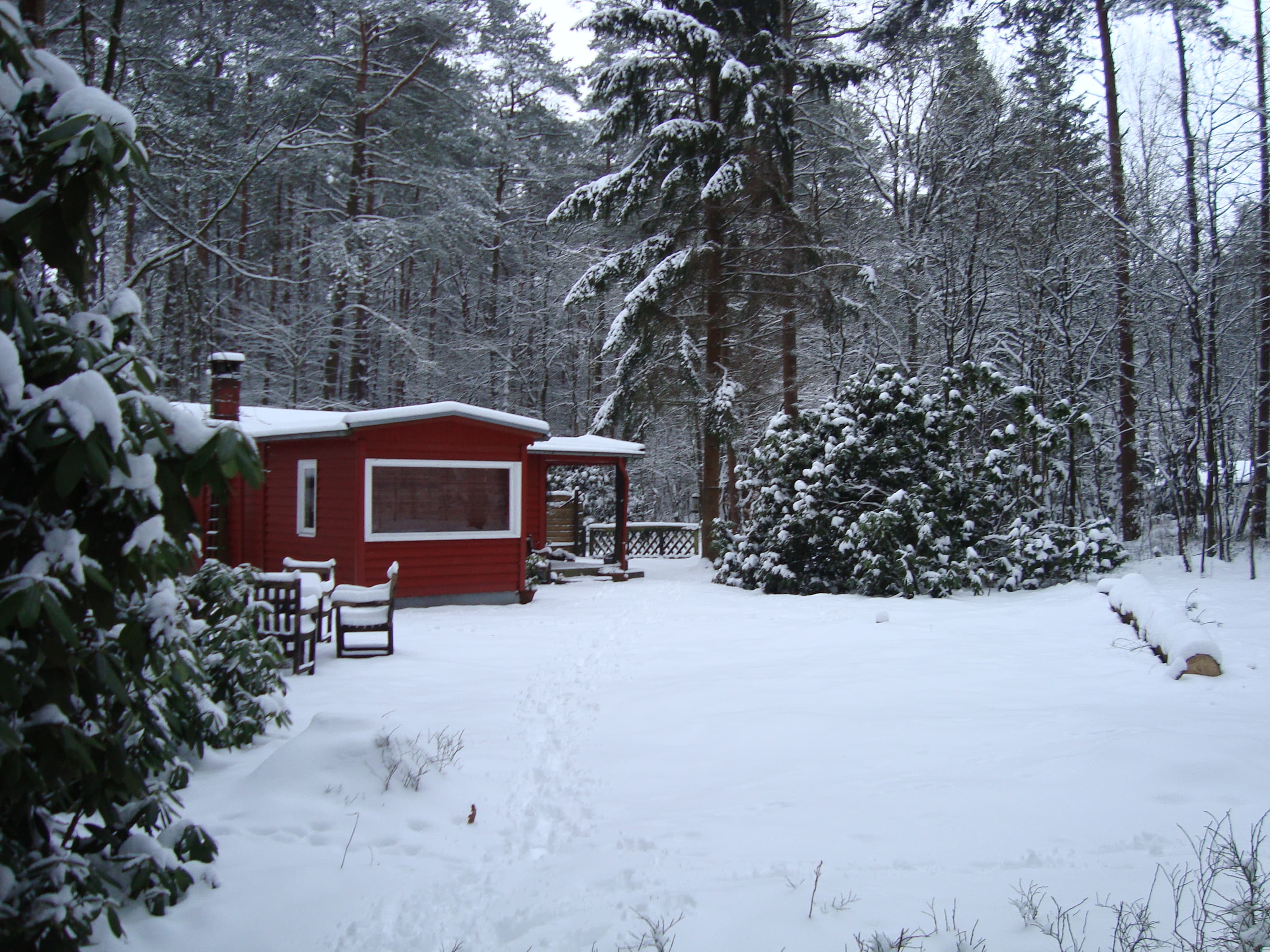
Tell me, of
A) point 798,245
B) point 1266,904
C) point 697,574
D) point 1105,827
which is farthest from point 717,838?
point 798,245

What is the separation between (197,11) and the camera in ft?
46.0

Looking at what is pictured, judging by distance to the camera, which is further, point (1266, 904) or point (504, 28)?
point (504, 28)

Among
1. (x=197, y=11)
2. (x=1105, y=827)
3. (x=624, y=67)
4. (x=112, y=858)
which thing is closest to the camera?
(x=112, y=858)

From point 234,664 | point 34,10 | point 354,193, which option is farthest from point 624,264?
point 234,664

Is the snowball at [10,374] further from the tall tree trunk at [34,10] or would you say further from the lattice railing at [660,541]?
the lattice railing at [660,541]

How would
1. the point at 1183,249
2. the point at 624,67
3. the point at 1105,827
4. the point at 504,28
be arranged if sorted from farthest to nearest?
1. the point at 504,28
2. the point at 624,67
3. the point at 1183,249
4. the point at 1105,827

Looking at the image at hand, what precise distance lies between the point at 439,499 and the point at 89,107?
31.8 ft

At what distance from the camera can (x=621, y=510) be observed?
1650 centimetres

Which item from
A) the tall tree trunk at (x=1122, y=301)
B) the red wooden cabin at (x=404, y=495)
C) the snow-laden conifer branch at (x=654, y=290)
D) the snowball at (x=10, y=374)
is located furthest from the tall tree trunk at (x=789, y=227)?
the snowball at (x=10, y=374)

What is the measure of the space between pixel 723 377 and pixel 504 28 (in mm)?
12520

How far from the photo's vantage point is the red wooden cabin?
36.1 feet

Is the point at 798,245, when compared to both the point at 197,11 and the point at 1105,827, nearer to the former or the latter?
the point at 197,11

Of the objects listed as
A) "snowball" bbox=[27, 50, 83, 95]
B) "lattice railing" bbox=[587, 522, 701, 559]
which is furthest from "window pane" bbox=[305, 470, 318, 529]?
"snowball" bbox=[27, 50, 83, 95]

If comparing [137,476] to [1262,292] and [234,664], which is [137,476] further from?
[1262,292]
